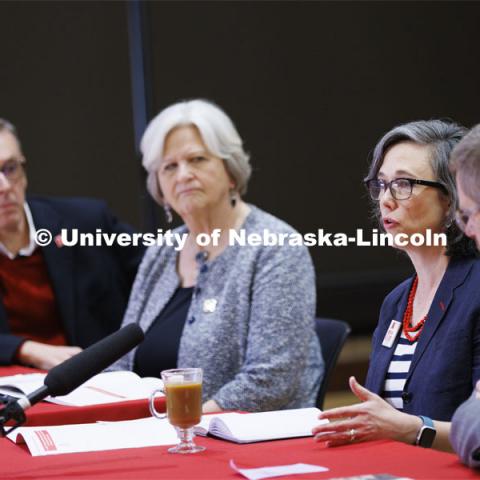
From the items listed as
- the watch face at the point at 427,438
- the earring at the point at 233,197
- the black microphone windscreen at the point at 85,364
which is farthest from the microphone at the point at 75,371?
the earring at the point at 233,197

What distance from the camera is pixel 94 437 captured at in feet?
6.35

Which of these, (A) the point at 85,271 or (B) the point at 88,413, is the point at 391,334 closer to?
(B) the point at 88,413

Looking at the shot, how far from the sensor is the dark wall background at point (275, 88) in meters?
5.57

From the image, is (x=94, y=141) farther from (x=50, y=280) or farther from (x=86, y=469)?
(x=86, y=469)

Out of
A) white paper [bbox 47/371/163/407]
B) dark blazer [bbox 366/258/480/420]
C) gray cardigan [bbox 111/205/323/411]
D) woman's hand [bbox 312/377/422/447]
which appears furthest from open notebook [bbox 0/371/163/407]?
woman's hand [bbox 312/377/422/447]

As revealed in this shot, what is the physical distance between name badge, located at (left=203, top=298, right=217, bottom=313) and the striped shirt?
104 cm

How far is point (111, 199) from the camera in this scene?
19.0 ft

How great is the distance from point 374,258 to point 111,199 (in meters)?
1.91

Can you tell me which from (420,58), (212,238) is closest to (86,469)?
(212,238)

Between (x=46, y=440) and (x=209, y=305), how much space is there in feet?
4.65

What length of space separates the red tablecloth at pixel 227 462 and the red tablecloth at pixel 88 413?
1.38 ft

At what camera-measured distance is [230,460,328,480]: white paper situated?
1503mm

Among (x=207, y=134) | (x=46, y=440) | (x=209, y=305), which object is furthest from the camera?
(x=207, y=134)

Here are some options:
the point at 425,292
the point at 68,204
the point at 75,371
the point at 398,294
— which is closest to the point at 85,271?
the point at 68,204
